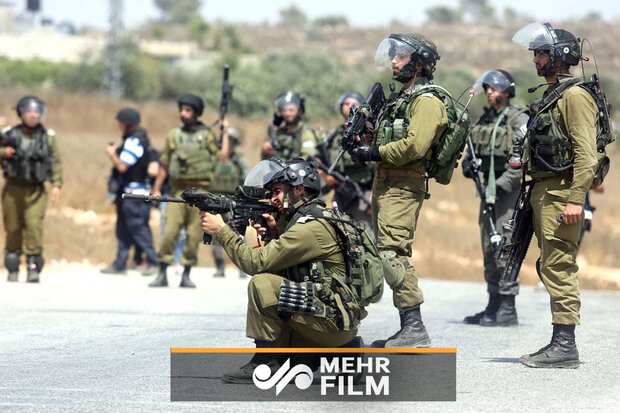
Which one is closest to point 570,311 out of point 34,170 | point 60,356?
point 60,356

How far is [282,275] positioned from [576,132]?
221 centimetres

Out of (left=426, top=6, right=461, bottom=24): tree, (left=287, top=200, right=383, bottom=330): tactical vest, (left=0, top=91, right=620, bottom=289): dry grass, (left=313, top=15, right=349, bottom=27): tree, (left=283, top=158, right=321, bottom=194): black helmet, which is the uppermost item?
(left=426, top=6, right=461, bottom=24): tree

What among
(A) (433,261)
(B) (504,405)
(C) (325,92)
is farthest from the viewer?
(C) (325,92)

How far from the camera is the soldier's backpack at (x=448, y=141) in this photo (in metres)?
8.49

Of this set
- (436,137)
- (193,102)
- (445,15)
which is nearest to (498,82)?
(436,137)

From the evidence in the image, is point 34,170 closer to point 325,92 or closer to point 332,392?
point 332,392

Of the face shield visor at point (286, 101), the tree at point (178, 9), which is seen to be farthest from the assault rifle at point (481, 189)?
the tree at point (178, 9)

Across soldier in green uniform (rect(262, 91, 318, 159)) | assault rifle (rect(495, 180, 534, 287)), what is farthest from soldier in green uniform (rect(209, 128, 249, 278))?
assault rifle (rect(495, 180, 534, 287))

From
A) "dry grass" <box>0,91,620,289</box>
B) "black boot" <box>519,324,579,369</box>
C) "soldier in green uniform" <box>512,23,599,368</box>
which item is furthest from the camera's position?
"dry grass" <box>0,91,620,289</box>

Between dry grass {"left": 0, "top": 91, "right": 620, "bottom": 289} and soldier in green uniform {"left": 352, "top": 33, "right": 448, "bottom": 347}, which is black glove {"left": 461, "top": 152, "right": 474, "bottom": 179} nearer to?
soldier in green uniform {"left": 352, "top": 33, "right": 448, "bottom": 347}

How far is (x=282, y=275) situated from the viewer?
697 cm

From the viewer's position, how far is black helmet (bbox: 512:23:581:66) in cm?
791

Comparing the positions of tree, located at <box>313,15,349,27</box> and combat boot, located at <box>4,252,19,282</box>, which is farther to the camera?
tree, located at <box>313,15,349,27</box>

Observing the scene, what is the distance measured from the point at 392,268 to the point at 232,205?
1.63 meters
